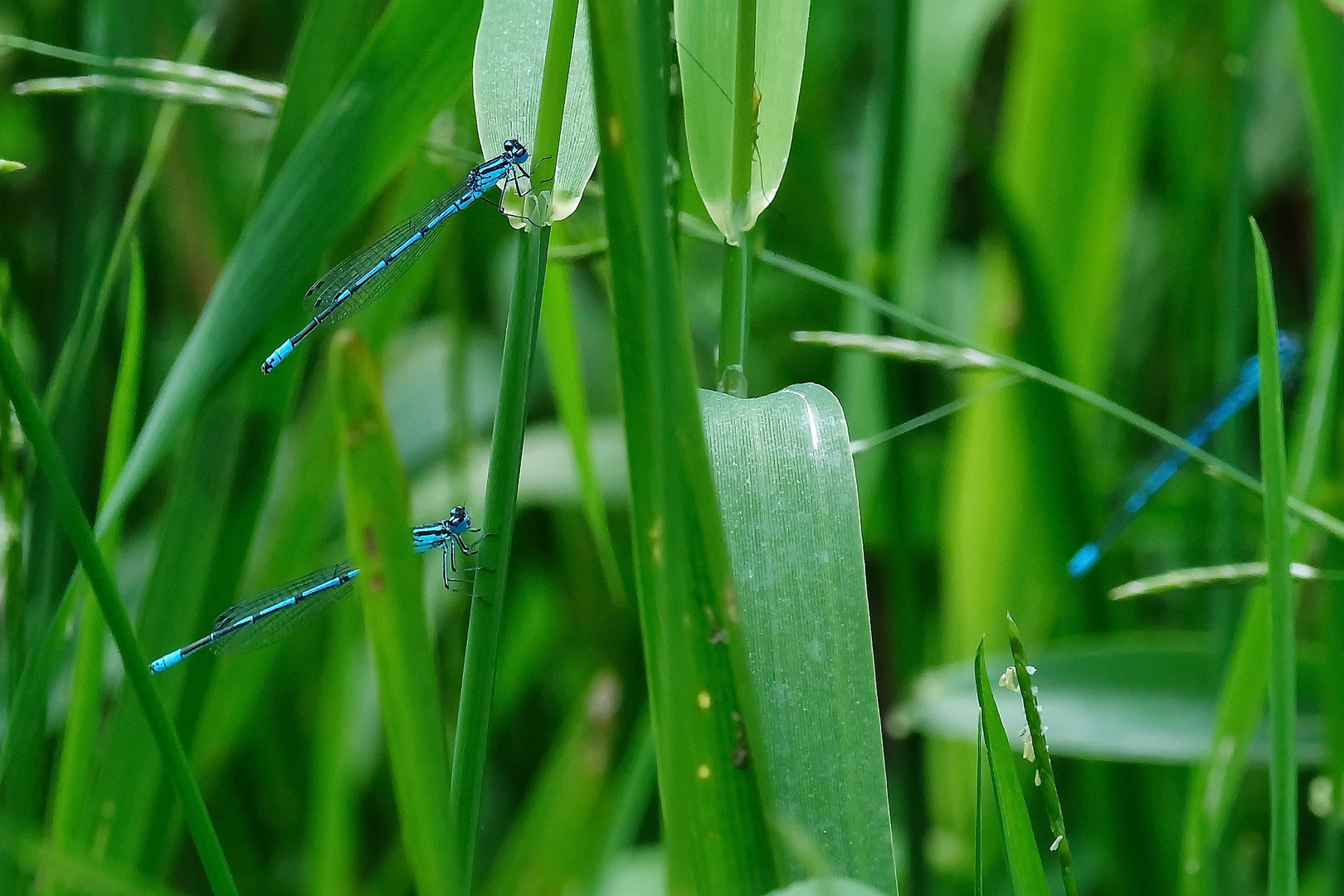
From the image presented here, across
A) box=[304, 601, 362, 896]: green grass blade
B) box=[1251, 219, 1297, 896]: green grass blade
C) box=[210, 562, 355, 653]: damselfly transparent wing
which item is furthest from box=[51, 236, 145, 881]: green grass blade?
box=[1251, 219, 1297, 896]: green grass blade

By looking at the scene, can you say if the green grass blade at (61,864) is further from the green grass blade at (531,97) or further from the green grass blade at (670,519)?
the green grass blade at (531,97)

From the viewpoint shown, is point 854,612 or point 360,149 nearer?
point 854,612

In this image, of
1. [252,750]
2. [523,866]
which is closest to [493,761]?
[252,750]

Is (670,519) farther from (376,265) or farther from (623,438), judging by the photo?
(376,265)

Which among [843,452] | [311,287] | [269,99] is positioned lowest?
→ [843,452]

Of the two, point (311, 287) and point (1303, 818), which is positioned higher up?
point (311, 287)

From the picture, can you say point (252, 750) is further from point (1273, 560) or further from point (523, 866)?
point (1273, 560)
